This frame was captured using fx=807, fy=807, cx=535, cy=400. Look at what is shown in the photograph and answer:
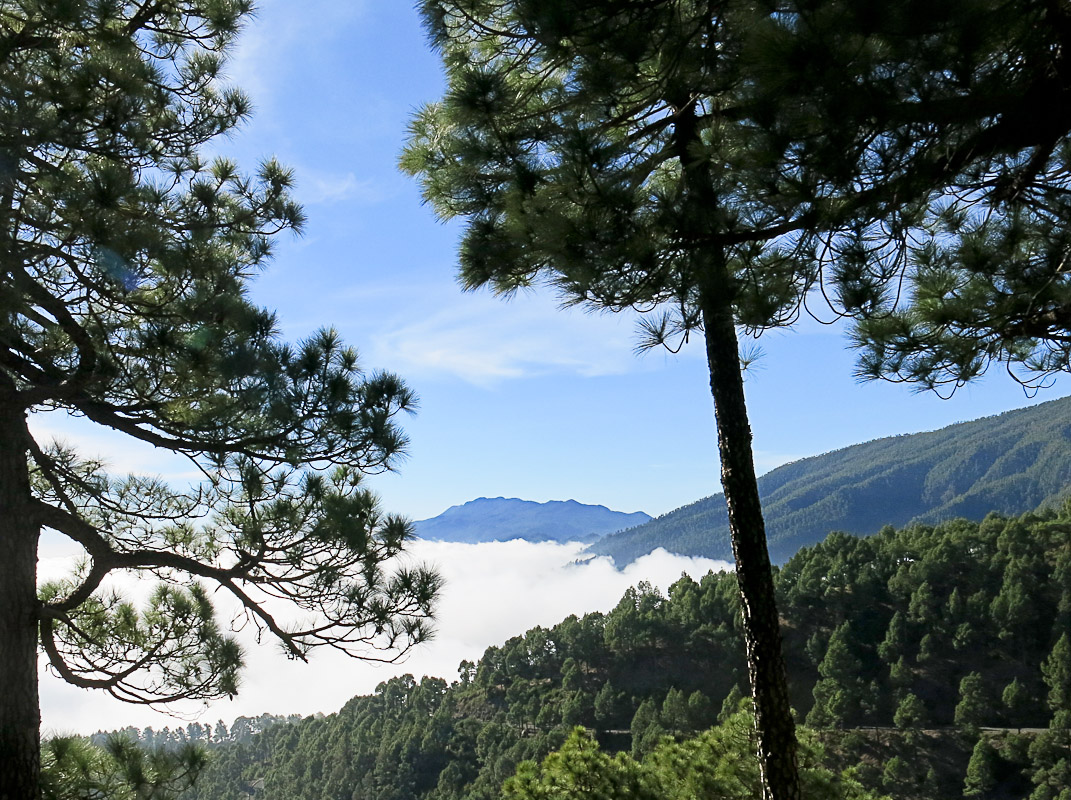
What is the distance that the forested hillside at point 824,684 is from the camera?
30047mm

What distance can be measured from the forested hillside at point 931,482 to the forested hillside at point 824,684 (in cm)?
9490

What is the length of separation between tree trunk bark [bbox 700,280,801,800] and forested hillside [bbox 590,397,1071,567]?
135504mm

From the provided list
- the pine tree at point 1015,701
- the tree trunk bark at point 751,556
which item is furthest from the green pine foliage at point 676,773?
the pine tree at point 1015,701

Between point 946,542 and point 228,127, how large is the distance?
41.7 m

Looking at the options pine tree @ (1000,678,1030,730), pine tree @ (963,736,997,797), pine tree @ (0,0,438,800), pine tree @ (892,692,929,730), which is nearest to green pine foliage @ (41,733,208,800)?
pine tree @ (0,0,438,800)

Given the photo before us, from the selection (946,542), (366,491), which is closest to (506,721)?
(946,542)

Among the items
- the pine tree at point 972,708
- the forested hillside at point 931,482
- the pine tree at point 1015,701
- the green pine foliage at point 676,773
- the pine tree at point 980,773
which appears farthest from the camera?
the forested hillside at point 931,482

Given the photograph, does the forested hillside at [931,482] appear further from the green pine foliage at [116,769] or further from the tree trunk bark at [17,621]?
the tree trunk bark at [17,621]

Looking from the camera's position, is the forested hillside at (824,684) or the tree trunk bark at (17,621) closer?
the tree trunk bark at (17,621)

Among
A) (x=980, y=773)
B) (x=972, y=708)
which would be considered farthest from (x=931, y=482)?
(x=980, y=773)

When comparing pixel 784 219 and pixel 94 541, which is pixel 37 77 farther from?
pixel 784 219

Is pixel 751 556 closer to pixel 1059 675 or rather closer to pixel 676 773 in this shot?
pixel 676 773

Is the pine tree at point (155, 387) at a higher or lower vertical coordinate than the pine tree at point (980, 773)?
higher

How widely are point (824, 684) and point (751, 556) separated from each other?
3473cm
